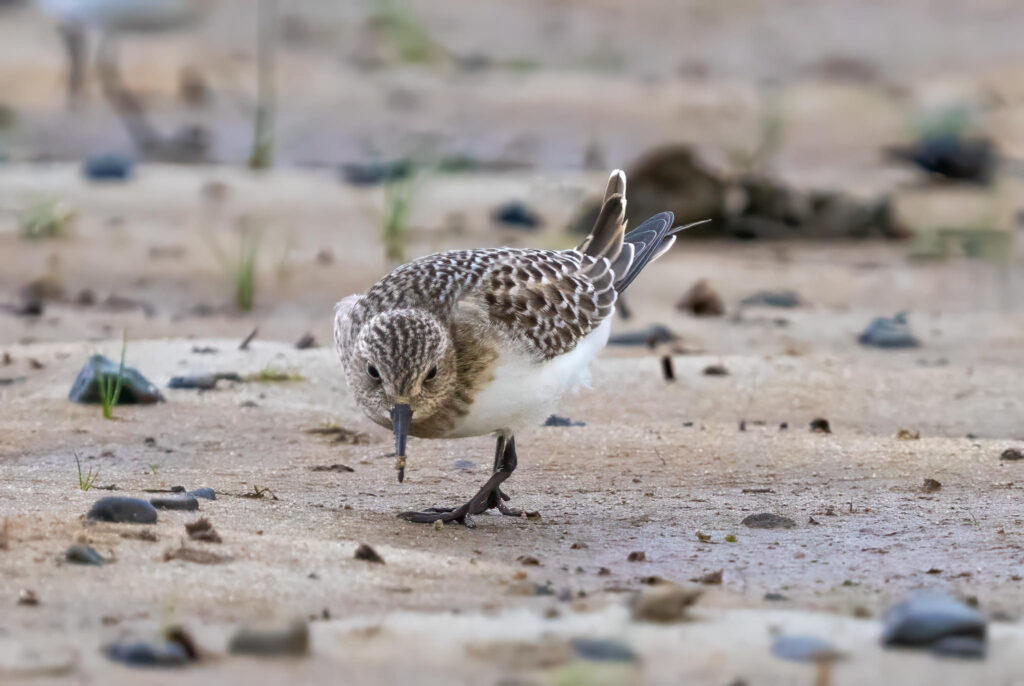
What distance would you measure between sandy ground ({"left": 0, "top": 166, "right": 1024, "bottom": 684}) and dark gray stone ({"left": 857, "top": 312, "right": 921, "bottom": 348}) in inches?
5.1

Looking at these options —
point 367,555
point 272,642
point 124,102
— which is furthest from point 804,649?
point 124,102

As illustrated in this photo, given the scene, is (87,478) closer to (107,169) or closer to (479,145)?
(107,169)

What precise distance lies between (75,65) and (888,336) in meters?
10.3

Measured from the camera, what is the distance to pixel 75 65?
15492 mm

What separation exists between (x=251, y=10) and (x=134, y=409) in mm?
15146

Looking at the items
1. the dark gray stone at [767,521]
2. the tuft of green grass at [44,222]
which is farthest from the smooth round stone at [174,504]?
the tuft of green grass at [44,222]

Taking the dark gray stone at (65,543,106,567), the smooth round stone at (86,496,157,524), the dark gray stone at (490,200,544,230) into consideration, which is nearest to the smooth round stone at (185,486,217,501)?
the smooth round stone at (86,496,157,524)

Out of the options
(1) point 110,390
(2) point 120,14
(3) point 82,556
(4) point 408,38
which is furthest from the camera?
(4) point 408,38

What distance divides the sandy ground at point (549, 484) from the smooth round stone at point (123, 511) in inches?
2.4

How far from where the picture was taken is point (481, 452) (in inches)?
233

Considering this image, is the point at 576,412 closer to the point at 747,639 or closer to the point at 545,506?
the point at 545,506

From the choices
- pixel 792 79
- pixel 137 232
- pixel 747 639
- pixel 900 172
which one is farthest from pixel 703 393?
pixel 792 79

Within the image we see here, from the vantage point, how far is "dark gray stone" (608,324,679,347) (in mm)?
7539

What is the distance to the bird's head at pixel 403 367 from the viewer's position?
4379 millimetres
